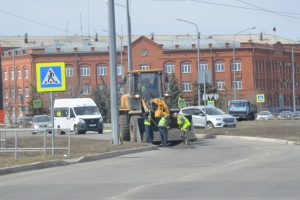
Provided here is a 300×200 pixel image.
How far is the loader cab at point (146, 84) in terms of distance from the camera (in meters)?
30.4

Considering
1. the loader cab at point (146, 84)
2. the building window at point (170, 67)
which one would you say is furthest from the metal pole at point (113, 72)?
the building window at point (170, 67)

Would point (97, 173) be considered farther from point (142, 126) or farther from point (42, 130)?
point (142, 126)

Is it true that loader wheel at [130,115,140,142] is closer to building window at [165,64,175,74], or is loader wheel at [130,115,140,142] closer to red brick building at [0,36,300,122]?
red brick building at [0,36,300,122]

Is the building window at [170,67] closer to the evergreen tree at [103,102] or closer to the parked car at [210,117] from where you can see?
the evergreen tree at [103,102]

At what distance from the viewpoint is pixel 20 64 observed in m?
94.6

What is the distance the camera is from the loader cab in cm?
3036

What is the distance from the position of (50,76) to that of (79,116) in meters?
23.3

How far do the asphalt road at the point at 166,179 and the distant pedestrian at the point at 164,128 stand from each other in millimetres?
5266

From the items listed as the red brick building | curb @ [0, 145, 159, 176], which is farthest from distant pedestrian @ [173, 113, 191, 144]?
the red brick building

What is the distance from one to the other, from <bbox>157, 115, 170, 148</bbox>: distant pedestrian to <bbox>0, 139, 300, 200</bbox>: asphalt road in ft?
17.3

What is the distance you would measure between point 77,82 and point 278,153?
66017 millimetres

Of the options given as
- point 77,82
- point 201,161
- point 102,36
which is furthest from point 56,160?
point 102,36

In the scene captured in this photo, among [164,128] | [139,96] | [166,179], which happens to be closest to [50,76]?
[164,128]

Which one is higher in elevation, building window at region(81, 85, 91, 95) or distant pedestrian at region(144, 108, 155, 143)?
building window at region(81, 85, 91, 95)
